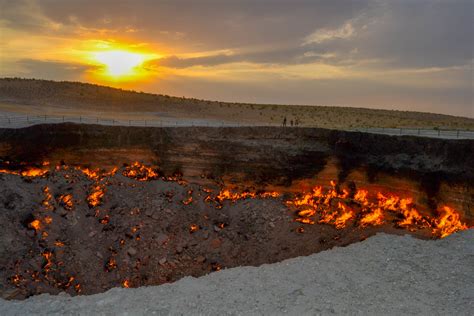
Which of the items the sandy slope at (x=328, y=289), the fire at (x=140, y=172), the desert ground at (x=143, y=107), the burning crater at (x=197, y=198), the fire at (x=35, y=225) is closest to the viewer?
the sandy slope at (x=328, y=289)

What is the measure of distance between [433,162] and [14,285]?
18.5 metres

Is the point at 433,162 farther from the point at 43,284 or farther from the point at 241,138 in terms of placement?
the point at 43,284

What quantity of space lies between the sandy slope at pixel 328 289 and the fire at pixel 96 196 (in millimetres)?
6101

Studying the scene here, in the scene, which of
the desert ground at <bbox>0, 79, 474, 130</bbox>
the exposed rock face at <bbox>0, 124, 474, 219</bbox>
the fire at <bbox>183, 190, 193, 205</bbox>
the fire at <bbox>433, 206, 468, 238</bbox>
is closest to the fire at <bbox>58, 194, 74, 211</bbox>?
the exposed rock face at <bbox>0, 124, 474, 219</bbox>

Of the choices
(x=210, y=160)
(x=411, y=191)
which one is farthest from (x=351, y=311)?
(x=210, y=160)

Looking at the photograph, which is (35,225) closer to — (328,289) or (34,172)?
(34,172)

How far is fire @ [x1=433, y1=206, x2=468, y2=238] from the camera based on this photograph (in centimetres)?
1906

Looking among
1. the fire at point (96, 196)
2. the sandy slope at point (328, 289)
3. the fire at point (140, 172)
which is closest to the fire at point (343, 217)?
the sandy slope at point (328, 289)

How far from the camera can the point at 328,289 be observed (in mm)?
15953

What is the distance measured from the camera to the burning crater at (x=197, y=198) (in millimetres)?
19953

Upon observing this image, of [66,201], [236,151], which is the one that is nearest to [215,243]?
[236,151]

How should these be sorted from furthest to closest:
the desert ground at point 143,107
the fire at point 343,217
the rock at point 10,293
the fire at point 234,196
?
the desert ground at point 143,107 → the fire at point 234,196 → the fire at point 343,217 → the rock at point 10,293

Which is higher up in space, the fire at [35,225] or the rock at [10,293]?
the fire at [35,225]

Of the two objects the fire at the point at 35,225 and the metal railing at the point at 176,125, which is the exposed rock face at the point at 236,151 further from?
the fire at the point at 35,225
